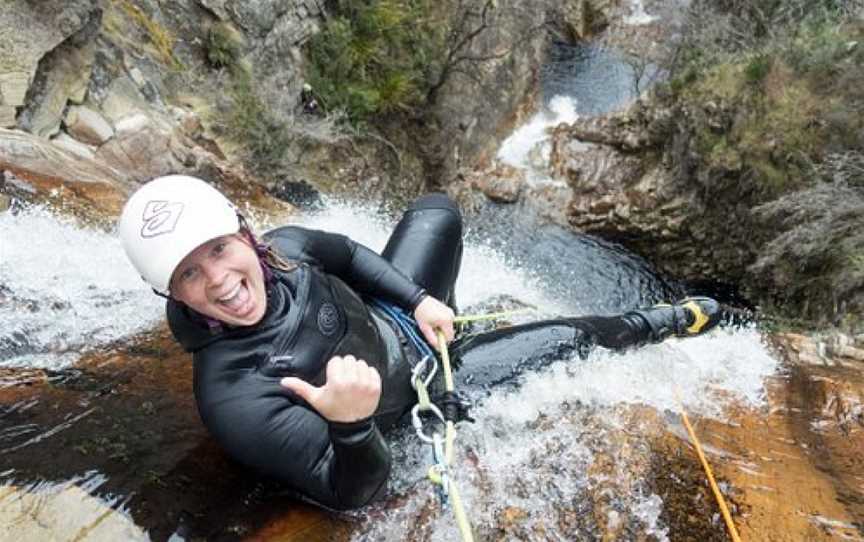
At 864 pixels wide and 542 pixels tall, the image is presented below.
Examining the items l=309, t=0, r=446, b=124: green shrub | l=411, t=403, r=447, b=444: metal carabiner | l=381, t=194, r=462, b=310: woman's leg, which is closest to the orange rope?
l=411, t=403, r=447, b=444: metal carabiner

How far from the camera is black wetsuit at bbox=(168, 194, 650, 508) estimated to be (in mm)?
1787

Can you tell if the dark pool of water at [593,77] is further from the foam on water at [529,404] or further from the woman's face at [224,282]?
the woman's face at [224,282]

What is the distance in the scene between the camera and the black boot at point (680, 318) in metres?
3.47

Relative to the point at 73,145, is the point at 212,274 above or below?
below

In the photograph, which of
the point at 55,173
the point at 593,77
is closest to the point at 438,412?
the point at 55,173

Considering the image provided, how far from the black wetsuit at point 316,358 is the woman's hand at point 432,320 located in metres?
0.07

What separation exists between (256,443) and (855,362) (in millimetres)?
3287

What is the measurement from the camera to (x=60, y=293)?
3.51m

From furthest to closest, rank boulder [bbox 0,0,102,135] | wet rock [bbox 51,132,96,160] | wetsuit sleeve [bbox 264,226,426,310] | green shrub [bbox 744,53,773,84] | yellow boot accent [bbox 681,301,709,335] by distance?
green shrub [bbox 744,53,773,84]
wet rock [bbox 51,132,96,160]
boulder [bbox 0,0,102,135]
yellow boot accent [bbox 681,301,709,335]
wetsuit sleeve [bbox 264,226,426,310]

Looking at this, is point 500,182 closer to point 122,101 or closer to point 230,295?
point 122,101

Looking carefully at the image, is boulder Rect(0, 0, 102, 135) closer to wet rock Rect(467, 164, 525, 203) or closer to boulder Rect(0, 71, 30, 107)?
boulder Rect(0, 71, 30, 107)

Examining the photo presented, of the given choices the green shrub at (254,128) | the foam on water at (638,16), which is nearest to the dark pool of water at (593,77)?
the foam on water at (638,16)

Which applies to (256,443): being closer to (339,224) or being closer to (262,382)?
(262,382)

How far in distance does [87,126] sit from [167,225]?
15.0ft
